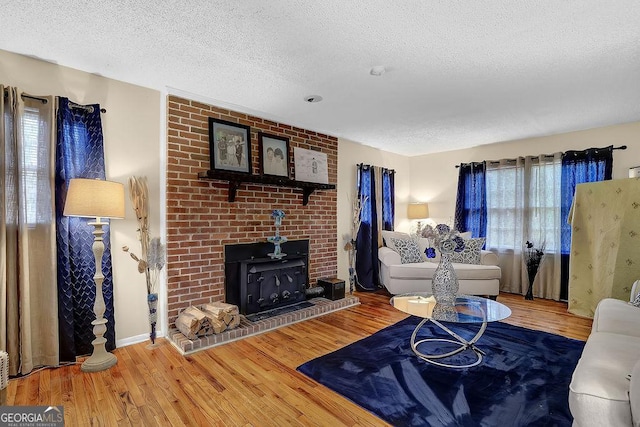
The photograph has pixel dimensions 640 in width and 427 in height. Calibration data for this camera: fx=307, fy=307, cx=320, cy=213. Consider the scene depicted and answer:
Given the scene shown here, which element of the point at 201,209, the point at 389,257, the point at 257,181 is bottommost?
the point at 389,257

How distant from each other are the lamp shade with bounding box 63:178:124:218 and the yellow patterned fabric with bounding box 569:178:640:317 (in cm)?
469

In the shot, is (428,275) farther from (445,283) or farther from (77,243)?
(77,243)

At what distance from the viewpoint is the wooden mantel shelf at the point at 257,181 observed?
294cm

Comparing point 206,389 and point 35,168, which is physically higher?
point 35,168

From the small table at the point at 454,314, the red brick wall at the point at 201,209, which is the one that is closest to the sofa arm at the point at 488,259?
the small table at the point at 454,314

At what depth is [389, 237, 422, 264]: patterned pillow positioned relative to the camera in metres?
4.49

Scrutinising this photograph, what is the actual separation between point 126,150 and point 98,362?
169 centimetres

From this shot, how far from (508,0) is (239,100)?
2.34m

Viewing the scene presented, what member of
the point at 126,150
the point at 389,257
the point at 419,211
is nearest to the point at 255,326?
the point at 126,150

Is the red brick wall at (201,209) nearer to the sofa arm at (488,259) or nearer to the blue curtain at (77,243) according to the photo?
the blue curtain at (77,243)

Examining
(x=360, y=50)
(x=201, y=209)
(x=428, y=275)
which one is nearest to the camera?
(x=360, y=50)

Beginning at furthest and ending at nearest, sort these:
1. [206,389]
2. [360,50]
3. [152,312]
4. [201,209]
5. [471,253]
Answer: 1. [471,253]
2. [201,209]
3. [152,312]
4. [360,50]
5. [206,389]

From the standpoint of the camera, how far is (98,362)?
224 centimetres

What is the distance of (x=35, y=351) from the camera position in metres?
2.21
